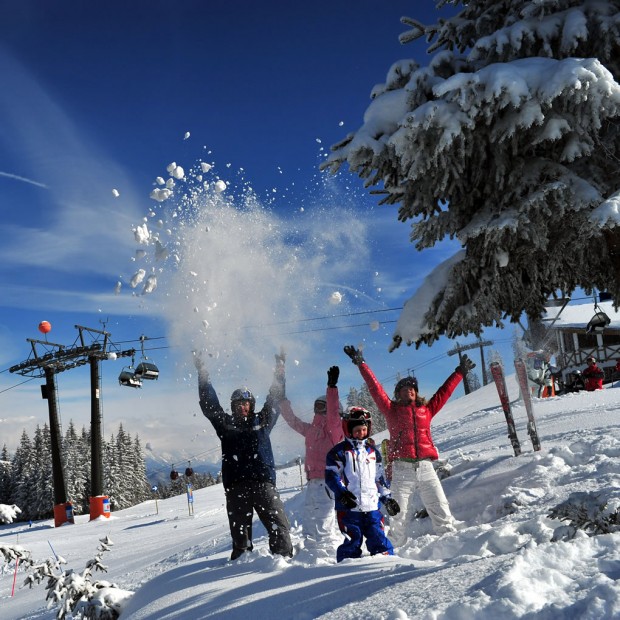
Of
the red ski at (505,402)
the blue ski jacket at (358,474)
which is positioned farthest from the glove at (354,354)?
the red ski at (505,402)

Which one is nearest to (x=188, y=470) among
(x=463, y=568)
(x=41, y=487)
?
(x=463, y=568)

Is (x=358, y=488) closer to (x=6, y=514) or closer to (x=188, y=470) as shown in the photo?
(x=6, y=514)

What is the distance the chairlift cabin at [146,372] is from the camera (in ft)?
71.5

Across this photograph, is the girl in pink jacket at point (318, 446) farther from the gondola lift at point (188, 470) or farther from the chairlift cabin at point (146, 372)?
the chairlift cabin at point (146, 372)

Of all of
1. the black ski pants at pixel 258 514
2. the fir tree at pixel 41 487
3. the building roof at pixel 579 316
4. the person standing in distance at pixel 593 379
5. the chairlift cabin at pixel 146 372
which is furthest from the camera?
the fir tree at pixel 41 487

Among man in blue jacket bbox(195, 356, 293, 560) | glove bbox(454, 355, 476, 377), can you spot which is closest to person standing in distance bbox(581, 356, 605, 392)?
glove bbox(454, 355, 476, 377)

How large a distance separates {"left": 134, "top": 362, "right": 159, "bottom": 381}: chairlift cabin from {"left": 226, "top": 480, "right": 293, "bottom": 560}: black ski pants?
16722mm

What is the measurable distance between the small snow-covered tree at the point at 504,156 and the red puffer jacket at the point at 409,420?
0.70m

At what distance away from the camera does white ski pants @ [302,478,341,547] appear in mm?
6477

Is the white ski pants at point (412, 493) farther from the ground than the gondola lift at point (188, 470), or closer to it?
closer to it

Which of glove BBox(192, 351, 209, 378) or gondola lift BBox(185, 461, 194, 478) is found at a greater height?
glove BBox(192, 351, 209, 378)

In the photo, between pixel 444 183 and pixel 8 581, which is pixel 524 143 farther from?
pixel 8 581

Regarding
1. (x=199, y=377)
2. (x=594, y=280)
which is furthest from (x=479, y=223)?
(x=199, y=377)

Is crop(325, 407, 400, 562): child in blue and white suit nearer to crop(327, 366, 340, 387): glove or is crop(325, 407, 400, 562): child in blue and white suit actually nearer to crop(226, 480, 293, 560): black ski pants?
crop(226, 480, 293, 560): black ski pants
